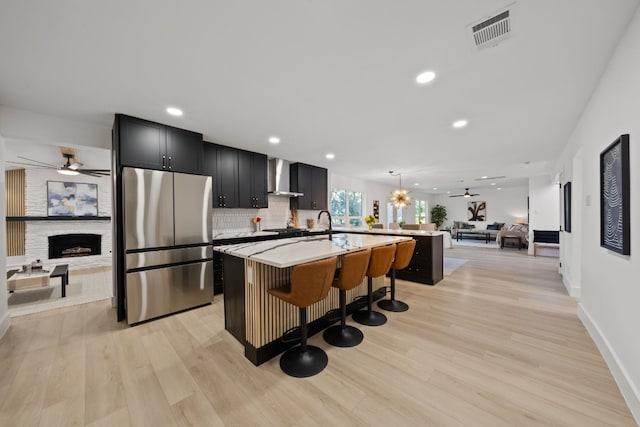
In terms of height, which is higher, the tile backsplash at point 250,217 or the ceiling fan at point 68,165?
the ceiling fan at point 68,165

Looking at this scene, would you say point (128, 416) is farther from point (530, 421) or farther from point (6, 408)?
point (530, 421)

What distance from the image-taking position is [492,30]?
158 centimetres

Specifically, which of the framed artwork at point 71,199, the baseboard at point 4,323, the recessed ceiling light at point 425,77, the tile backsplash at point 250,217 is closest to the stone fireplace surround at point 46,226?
the framed artwork at point 71,199

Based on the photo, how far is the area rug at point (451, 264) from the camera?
207 inches

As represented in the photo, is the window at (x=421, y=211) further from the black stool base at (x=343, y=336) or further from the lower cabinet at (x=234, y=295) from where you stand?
the lower cabinet at (x=234, y=295)

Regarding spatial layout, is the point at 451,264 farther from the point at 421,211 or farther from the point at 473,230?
the point at 421,211

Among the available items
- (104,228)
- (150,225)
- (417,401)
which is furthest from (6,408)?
(104,228)

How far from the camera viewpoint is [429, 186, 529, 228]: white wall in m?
11.2

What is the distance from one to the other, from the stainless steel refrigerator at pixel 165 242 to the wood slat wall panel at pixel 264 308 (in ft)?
5.20

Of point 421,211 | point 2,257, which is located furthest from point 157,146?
point 421,211

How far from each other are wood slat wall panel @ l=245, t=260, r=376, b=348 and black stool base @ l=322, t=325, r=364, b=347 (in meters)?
0.41

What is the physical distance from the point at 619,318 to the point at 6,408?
14.8 ft

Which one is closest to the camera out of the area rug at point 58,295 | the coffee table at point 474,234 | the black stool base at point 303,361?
the black stool base at point 303,361

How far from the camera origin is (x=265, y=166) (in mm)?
4828
